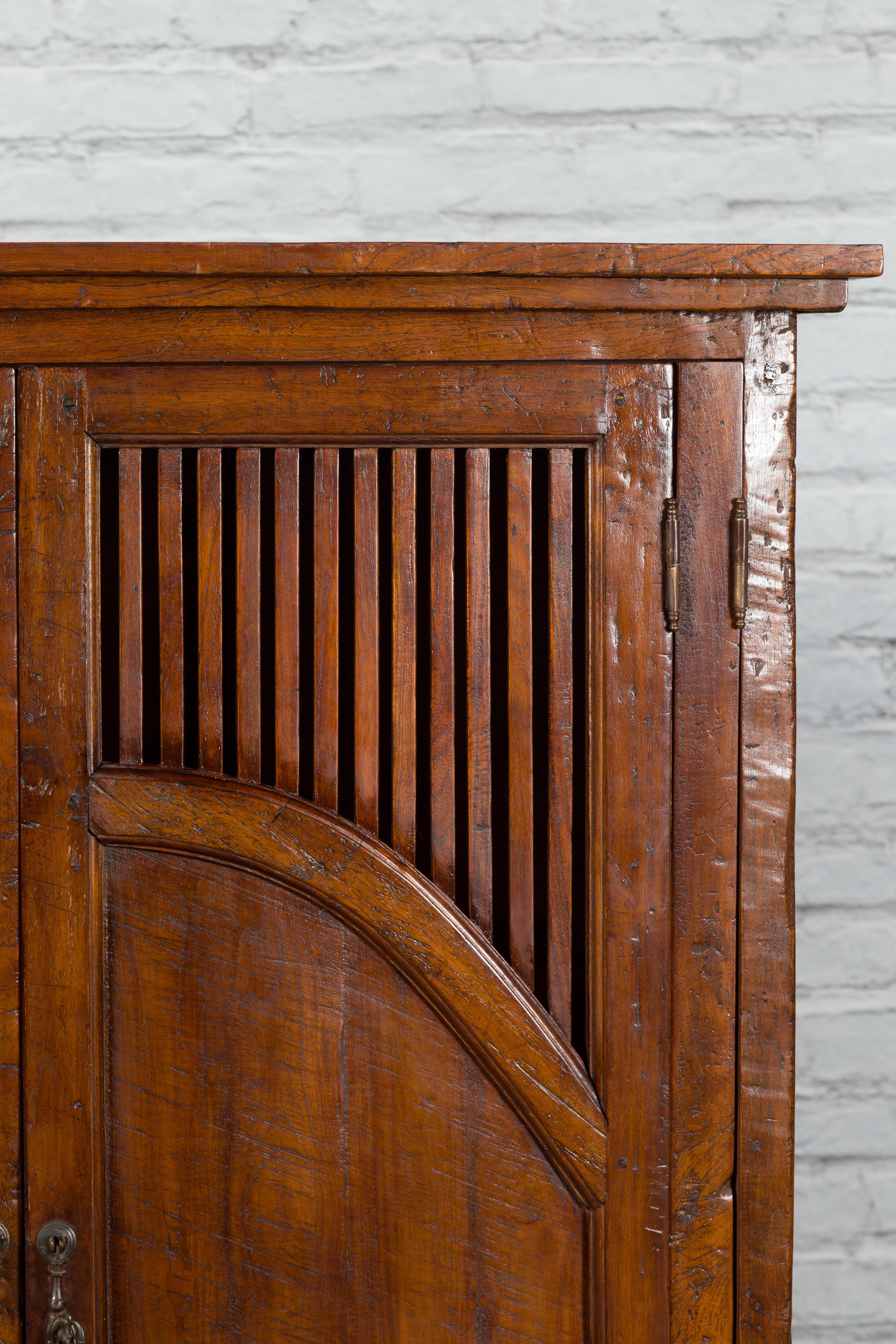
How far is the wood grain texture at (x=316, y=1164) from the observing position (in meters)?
0.72

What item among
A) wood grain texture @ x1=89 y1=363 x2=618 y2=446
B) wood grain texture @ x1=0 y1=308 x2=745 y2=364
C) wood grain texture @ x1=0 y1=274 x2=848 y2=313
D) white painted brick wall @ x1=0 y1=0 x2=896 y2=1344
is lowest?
wood grain texture @ x1=89 y1=363 x2=618 y2=446

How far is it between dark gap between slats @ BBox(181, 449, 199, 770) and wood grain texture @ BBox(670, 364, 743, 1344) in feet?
1.21

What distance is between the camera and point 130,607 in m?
0.74

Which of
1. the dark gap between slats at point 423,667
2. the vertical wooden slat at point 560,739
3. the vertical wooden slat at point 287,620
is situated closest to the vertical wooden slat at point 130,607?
the vertical wooden slat at point 287,620

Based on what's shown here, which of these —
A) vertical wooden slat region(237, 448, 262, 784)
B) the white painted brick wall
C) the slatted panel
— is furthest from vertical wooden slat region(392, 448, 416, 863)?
the white painted brick wall

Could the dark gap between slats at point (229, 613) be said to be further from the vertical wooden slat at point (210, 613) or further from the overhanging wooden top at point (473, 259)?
the overhanging wooden top at point (473, 259)

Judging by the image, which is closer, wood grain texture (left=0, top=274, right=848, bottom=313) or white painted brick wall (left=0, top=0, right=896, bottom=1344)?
wood grain texture (left=0, top=274, right=848, bottom=313)

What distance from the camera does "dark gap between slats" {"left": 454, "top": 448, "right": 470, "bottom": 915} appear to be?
744mm

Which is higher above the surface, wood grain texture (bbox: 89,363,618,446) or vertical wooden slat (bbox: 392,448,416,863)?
wood grain texture (bbox: 89,363,618,446)

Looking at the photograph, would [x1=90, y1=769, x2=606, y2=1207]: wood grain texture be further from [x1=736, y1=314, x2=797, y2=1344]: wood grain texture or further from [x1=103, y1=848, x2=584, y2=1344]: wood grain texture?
[x1=736, y1=314, x2=797, y2=1344]: wood grain texture
